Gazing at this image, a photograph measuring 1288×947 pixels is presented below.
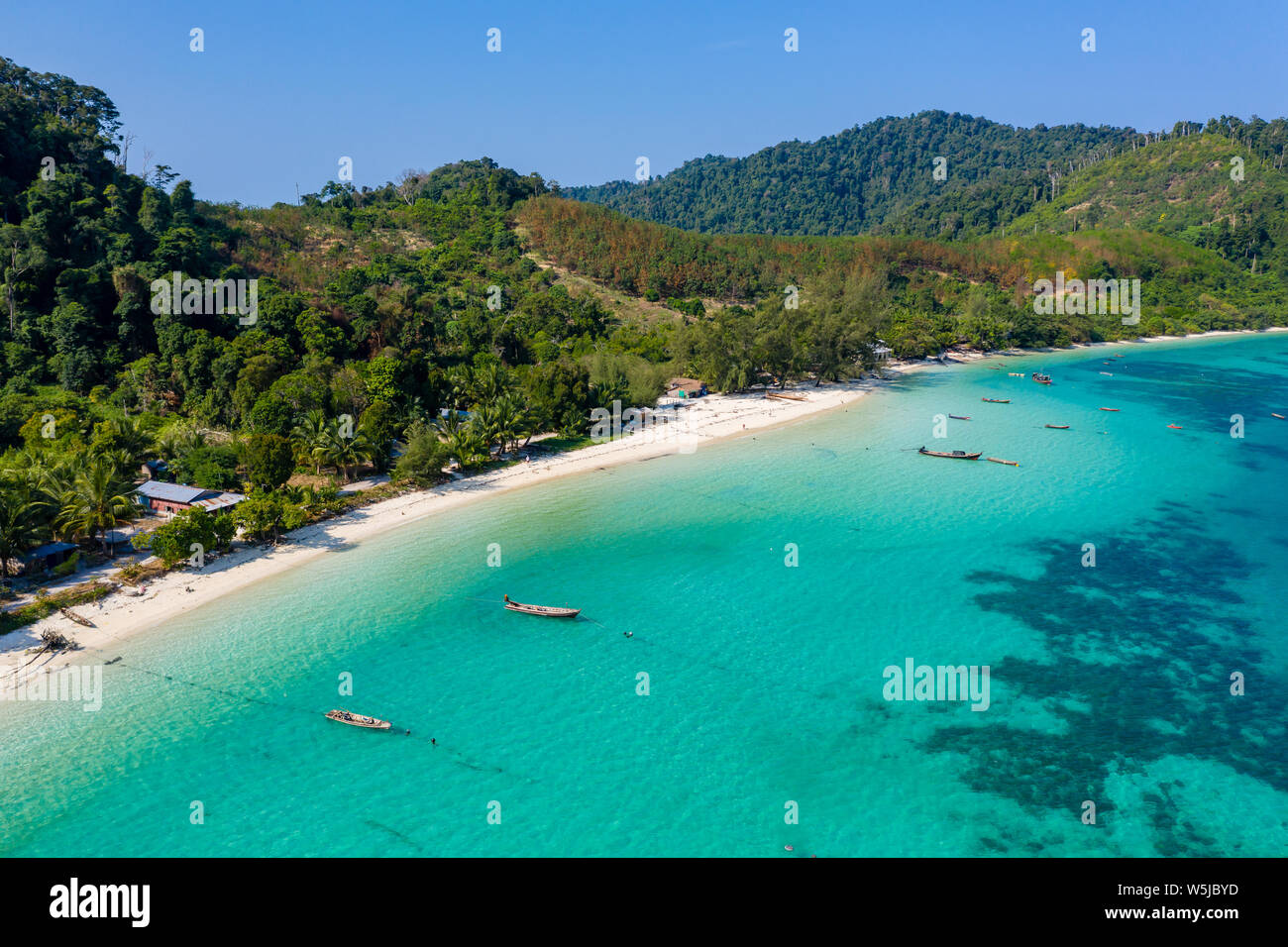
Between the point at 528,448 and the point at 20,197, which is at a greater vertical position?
the point at 20,197

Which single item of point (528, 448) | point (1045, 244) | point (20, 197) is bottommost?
point (528, 448)

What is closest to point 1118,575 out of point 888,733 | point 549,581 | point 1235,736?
point 1235,736

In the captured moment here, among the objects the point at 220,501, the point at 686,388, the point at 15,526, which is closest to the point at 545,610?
the point at 220,501

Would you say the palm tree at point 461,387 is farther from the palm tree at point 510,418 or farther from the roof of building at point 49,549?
the roof of building at point 49,549

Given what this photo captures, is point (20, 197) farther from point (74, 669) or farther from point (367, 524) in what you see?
point (74, 669)

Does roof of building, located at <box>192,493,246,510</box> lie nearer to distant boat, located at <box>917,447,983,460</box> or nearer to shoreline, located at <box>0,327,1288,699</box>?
shoreline, located at <box>0,327,1288,699</box>

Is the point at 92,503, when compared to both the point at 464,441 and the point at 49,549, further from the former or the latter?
the point at 464,441

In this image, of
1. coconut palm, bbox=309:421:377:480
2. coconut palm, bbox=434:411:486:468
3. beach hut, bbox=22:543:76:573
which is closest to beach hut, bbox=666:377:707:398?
coconut palm, bbox=434:411:486:468

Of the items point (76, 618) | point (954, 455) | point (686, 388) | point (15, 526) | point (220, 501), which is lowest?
point (76, 618)
